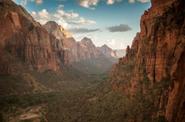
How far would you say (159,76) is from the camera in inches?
3917

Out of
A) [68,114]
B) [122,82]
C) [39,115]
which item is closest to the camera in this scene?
[122,82]

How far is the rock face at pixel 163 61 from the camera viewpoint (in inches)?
3191

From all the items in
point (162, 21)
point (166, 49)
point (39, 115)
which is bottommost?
point (39, 115)

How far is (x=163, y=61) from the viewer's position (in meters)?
98.4

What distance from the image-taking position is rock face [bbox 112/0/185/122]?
81.1 meters

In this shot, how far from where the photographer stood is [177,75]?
267 ft

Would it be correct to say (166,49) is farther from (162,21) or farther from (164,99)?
(164,99)

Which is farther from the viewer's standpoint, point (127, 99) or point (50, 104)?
point (50, 104)

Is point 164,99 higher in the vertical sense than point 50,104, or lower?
higher

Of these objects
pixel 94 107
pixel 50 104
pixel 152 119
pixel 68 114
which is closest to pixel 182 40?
pixel 152 119

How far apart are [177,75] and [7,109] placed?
367 feet

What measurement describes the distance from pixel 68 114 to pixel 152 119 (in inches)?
2141

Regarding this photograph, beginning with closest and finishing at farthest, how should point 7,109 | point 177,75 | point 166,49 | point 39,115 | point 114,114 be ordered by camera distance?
point 177,75
point 166,49
point 114,114
point 39,115
point 7,109

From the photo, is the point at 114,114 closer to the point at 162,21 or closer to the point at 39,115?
the point at 162,21
